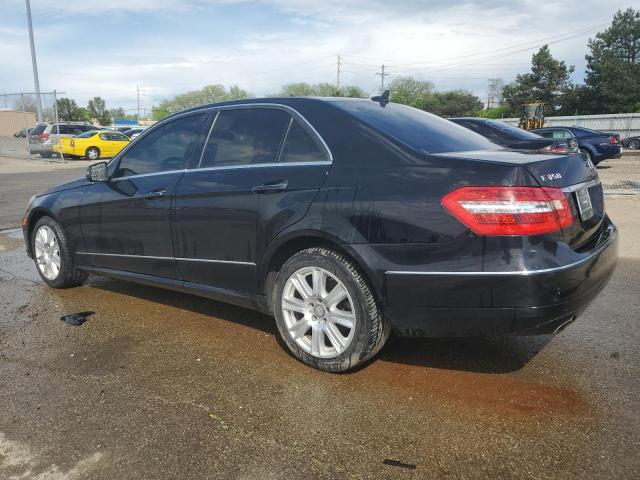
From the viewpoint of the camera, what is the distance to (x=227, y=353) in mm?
3736

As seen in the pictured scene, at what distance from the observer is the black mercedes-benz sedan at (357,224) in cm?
274

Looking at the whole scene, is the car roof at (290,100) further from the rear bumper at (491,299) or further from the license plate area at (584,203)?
the license plate area at (584,203)

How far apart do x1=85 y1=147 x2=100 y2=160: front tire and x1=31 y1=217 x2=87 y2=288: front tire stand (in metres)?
23.1

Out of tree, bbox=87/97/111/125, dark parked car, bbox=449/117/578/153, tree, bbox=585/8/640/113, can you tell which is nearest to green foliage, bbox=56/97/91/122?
tree, bbox=87/97/111/125

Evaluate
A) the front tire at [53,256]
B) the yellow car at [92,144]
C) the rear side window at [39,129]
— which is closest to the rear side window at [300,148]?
the front tire at [53,256]

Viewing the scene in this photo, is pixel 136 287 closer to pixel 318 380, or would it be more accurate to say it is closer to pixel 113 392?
pixel 113 392

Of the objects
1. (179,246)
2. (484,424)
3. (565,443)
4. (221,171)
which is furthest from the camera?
(179,246)

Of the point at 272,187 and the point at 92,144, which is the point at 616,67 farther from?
the point at 272,187

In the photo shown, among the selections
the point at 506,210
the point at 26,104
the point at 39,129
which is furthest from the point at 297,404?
the point at 26,104

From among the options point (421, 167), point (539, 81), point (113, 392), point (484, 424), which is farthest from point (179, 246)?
point (539, 81)

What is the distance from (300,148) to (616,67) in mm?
64083

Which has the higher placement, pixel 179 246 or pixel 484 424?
pixel 179 246

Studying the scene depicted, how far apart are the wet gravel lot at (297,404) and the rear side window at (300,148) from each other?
1.30 metres

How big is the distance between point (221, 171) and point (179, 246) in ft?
2.21
